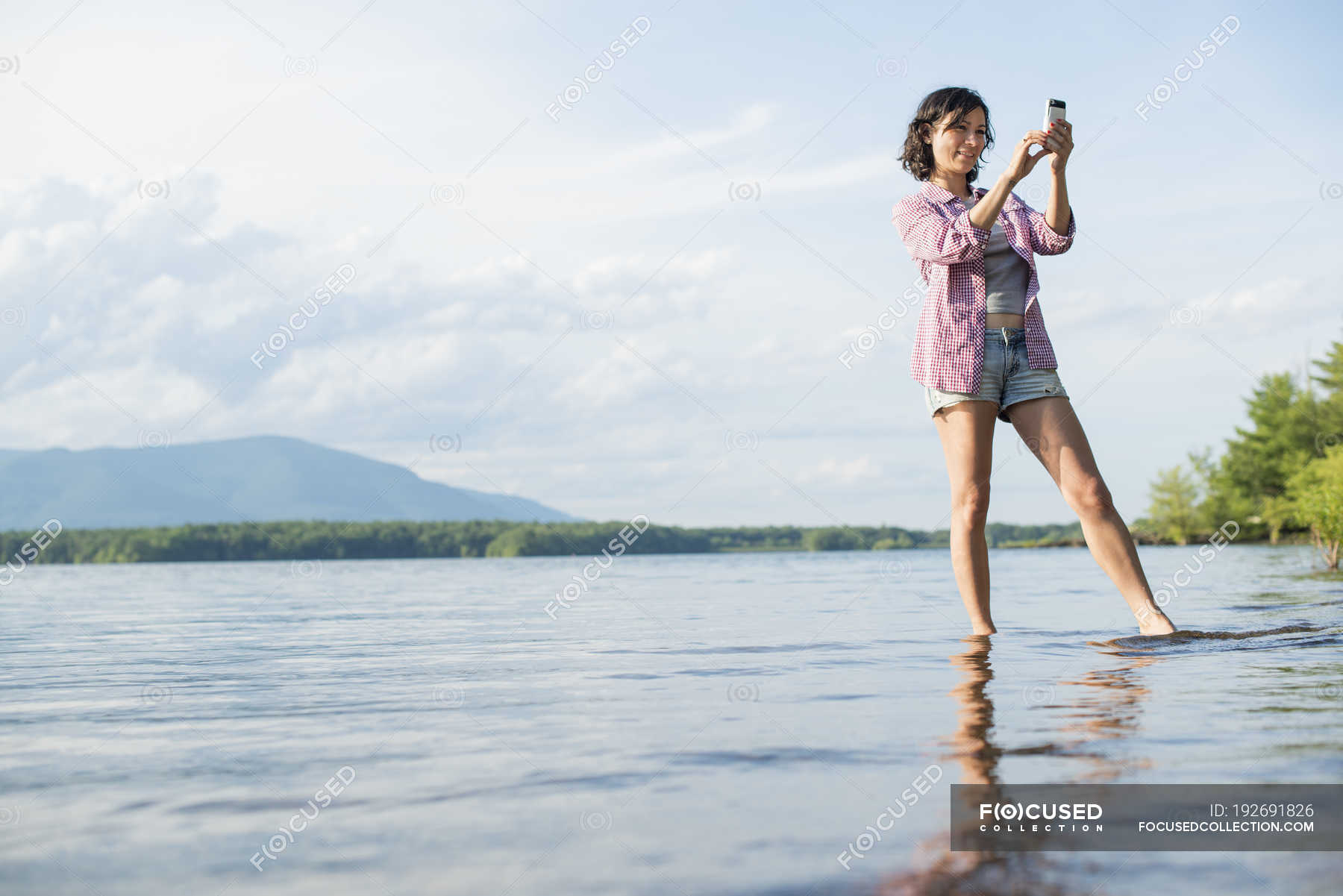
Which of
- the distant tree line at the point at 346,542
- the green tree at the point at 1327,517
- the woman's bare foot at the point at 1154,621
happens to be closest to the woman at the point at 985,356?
the woman's bare foot at the point at 1154,621

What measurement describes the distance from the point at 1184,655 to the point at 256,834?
11.2ft

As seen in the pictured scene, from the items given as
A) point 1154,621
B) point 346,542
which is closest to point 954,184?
point 1154,621

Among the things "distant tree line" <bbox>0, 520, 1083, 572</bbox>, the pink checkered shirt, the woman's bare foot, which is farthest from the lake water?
"distant tree line" <bbox>0, 520, 1083, 572</bbox>

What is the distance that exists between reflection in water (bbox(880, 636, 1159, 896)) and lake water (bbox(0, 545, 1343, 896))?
11 millimetres

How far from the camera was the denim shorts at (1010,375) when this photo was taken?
16.0 feet

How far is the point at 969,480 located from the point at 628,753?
8.66 ft

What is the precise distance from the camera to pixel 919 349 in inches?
198

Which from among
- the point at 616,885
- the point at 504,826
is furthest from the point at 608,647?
the point at 616,885

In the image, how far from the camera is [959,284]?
16.3 ft

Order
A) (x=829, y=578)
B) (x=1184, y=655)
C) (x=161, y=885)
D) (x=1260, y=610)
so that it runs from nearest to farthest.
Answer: (x=161, y=885), (x=1184, y=655), (x=1260, y=610), (x=829, y=578)

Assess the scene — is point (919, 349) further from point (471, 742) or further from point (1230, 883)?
point (1230, 883)

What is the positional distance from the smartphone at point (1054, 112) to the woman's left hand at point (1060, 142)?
17 millimetres

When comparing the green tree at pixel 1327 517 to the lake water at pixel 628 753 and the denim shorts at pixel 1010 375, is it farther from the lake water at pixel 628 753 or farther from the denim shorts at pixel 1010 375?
the denim shorts at pixel 1010 375

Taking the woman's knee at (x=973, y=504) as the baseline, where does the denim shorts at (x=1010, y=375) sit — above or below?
above
